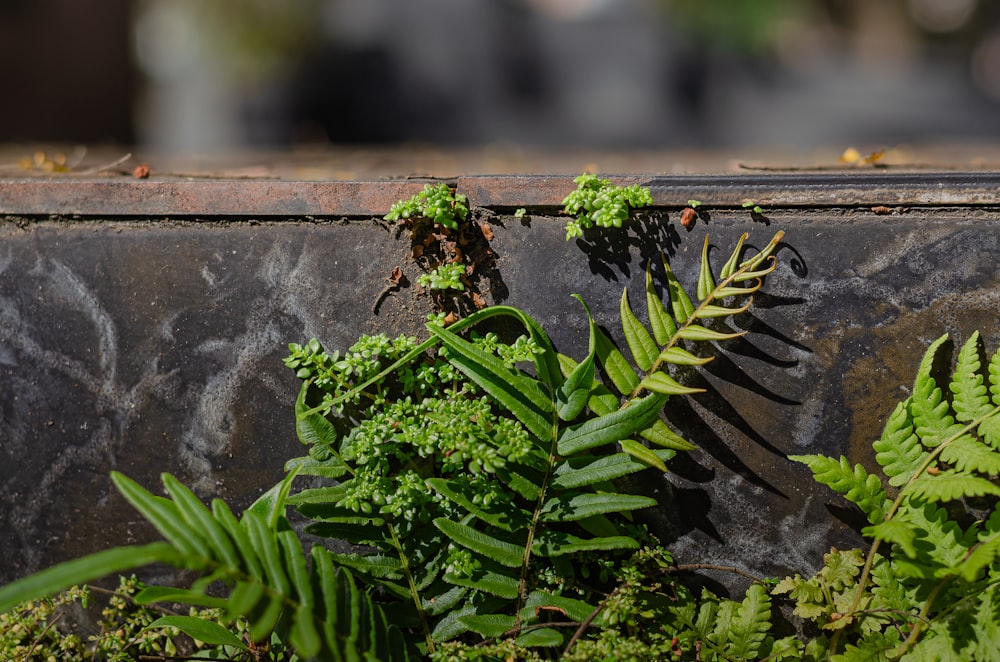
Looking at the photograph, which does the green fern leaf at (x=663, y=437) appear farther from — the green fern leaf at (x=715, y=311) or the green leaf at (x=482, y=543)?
the green leaf at (x=482, y=543)

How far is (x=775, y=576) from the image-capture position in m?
2.28

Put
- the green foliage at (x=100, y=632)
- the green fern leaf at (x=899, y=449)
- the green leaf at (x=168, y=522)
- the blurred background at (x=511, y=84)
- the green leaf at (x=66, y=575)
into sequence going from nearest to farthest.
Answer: the green leaf at (x=66, y=575)
the green leaf at (x=168, y=522)
the green fern leaf at (x=899, y=449)
the green foliage at (x=100, y=632)
the blurred background at (x=511, y=84)

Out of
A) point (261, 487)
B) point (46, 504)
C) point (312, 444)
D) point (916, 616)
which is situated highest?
point (916, 616)

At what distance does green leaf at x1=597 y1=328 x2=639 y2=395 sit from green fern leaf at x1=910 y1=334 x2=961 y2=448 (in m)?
0.77

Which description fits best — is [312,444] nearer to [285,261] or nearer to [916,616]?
[285,261]

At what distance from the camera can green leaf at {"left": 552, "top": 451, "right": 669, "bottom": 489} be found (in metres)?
2.10

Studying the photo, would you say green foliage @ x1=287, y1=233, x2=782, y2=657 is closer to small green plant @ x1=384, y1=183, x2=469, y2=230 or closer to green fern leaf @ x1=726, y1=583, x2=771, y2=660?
green fern leaf @ x1=726, y1=583, x2=771, y2=660

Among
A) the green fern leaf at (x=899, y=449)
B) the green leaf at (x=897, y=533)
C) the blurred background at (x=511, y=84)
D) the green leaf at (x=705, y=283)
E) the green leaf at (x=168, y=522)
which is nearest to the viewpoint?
the green leaf at (x=168, y=522)

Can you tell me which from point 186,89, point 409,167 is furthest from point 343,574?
point 186,89

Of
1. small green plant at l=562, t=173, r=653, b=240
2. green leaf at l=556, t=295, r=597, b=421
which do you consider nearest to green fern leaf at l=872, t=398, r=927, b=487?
green leaf at l=556, t=295, r=597, b=421

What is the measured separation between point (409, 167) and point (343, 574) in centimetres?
190

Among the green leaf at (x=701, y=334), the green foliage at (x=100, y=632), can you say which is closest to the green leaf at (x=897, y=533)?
the green leaf at (x=701, y=334)

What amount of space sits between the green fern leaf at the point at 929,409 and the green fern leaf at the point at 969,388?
38mm

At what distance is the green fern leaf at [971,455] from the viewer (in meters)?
1.90
